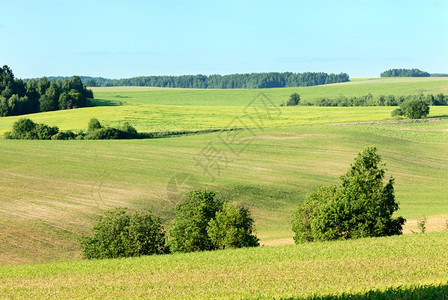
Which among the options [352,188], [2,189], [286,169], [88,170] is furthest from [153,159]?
[352,188]

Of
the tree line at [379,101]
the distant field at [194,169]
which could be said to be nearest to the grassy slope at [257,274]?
the distant field at [194,169]

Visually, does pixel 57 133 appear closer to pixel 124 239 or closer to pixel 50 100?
pixel 50 100

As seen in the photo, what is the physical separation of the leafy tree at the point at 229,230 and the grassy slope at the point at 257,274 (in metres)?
5.72

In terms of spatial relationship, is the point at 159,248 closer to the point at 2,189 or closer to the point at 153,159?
the point at 2,189

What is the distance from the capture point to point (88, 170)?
62062 mm

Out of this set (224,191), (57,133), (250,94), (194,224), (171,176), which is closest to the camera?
(194,224)

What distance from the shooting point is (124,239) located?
115 ft

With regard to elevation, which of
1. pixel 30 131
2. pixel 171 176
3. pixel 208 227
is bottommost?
pixel 171 176

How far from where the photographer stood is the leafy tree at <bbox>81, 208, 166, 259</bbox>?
3506 cm

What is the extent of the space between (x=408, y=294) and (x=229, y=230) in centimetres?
2080

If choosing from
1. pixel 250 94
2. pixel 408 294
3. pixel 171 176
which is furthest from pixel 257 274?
pixel 250 94

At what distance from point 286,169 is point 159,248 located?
33547 mm

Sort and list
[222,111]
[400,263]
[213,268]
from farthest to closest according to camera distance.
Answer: [222,111]
[213,268]
[400,263]

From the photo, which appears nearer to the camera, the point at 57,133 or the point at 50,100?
the point at 57,133
